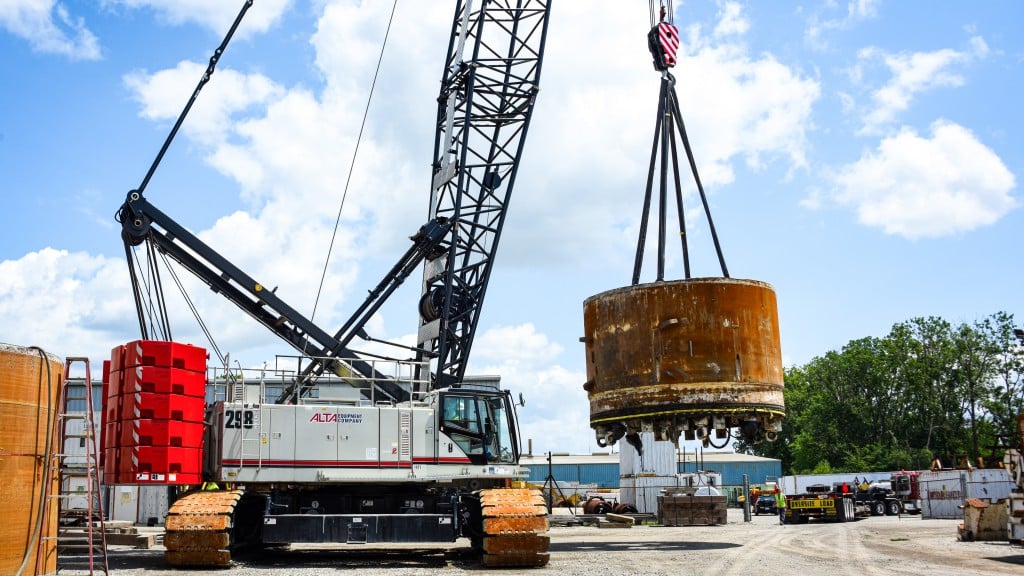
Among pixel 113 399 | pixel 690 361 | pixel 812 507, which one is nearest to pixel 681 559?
pixel 690 361

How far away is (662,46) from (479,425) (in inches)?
351

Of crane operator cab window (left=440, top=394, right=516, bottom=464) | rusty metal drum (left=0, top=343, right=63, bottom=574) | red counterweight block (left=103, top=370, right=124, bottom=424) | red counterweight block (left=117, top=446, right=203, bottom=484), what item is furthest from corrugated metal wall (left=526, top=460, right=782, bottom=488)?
rusty metal drum (left=0, top=343, right=63, bottom=574)

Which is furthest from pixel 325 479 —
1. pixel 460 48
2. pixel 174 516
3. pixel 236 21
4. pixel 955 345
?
pixel 955 345

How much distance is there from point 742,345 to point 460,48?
59.1ft

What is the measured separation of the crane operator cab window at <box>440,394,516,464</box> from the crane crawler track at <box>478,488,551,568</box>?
1.61 meters

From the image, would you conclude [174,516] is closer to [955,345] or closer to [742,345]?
[742,345]

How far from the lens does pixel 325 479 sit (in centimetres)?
1803

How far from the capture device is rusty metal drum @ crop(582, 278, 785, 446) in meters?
17.6

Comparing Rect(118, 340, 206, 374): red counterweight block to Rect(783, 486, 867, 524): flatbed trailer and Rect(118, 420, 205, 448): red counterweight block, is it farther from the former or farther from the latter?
Rect(783, 486, 867, 524): flatbed trailer

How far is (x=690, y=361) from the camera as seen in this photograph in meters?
17.6

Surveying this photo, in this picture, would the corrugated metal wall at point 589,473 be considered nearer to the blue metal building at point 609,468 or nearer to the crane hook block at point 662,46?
the blue metal building at point 609,468

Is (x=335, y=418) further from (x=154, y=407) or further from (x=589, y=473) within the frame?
(x=589, y=473)

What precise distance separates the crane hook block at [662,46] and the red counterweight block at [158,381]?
11.5m

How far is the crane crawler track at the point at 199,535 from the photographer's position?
647 inches
